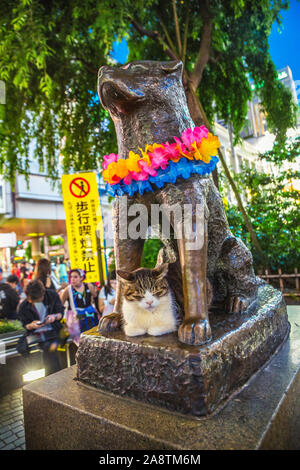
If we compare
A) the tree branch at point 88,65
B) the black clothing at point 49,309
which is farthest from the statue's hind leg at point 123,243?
the tree branch at point 88,65

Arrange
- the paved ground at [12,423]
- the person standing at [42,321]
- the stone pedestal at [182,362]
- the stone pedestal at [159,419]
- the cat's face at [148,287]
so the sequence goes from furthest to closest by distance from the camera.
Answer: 1. the person standing at [42,321]
2. the paved ground at [12,423]
3. the cat's face at [148,287]
4. the stone pedestal at [182,362]
5. the stone pedestal at [159,419]

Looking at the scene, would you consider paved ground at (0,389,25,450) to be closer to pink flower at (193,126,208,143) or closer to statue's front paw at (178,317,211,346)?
Result: statue's front paw at (178,317,211,346)

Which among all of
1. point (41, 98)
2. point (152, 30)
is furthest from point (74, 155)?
point (152, 30)

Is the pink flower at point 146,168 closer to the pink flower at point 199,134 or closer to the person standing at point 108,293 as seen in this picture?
the pink flower at point 199,134

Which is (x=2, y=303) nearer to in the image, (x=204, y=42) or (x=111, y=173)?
(x=111, y=173)

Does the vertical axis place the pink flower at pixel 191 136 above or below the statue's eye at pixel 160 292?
above

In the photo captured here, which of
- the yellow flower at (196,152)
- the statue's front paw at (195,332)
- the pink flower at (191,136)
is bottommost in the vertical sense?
the statue's front paw at (195,332)

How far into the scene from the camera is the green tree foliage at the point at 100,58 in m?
3.90

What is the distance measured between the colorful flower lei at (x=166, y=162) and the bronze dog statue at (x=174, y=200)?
0.17ft

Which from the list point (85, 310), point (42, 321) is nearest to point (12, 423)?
point (42, 321)

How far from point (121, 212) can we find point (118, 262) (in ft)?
0.83

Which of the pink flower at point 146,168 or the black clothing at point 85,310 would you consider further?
the black clothing at point 85,310

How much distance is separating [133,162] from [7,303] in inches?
174

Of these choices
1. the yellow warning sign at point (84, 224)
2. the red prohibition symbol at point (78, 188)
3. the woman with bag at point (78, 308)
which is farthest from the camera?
the red prohibition symbol at point (78, 188)
